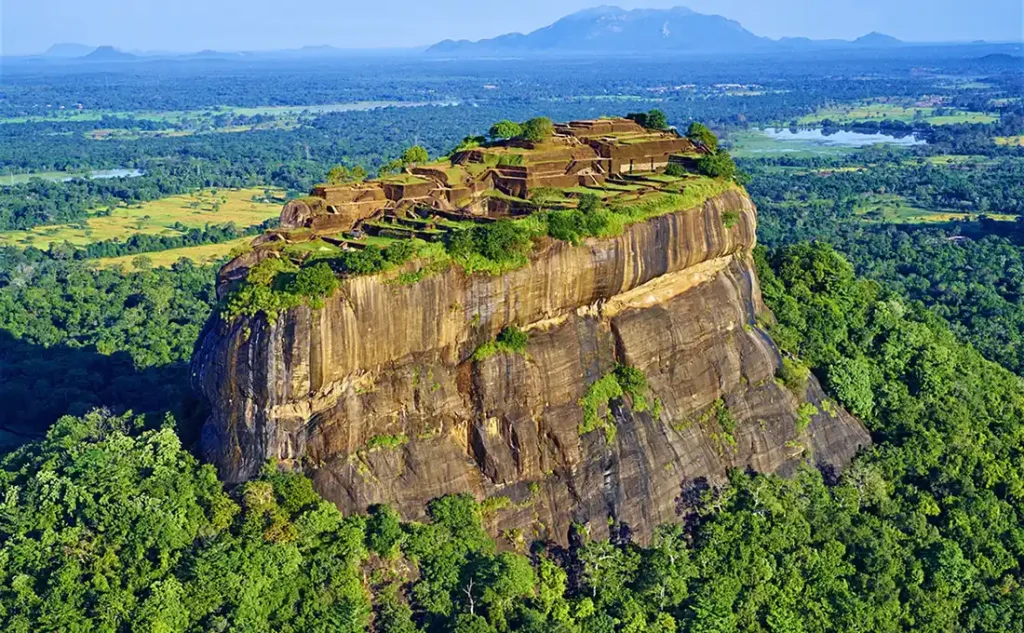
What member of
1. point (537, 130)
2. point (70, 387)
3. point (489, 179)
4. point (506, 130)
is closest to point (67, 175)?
point (70, 387)

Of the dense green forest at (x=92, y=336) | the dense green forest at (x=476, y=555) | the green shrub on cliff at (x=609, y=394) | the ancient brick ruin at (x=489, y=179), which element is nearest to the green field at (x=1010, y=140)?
the dense green forest at (x=92, y=336)

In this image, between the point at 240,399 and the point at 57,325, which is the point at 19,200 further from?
the point at 240,399

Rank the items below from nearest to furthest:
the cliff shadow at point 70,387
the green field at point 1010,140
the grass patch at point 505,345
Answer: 1. the grass patch at point 505,345
2. the cliff shadow at point 70,387
3. the green field at point 1010,140

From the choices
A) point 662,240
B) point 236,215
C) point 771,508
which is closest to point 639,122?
point 662,240

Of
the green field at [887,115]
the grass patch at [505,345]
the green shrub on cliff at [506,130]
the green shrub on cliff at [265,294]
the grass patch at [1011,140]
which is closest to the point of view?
the green shrub on cliff at [265,294]

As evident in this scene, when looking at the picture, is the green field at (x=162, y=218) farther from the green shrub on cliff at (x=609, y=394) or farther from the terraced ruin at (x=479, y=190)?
the green shrub on cliff at (x=609, y=394)

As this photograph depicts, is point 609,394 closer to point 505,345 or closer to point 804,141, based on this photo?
point 505,345

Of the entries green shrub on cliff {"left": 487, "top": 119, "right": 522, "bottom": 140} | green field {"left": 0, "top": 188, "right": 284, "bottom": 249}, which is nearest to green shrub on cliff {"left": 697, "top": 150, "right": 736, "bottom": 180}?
green shrub on cliff {"left": 487, "top": 119, "right": 522, "bottom": 140}

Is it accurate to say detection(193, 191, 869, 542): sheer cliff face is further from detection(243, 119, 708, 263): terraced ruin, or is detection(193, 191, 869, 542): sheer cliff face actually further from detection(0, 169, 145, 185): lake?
detection(0, 169, 145, 185): lake
